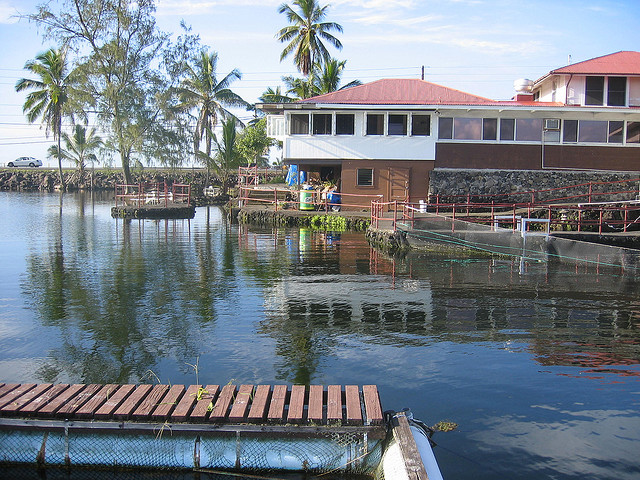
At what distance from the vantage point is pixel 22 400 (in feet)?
21.6

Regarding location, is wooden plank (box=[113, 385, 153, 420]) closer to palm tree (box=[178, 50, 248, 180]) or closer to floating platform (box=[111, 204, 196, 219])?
floating platform (box=[111, 204, 196, 219])

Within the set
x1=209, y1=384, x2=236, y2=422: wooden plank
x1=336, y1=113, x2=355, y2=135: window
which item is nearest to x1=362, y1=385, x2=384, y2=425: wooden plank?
x1=209, y1=384, x2=236, y2=422: wooden plank

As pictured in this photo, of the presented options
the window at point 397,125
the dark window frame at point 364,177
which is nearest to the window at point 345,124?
the window at point 397,125

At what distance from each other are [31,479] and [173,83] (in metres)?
45.0

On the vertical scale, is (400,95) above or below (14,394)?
above

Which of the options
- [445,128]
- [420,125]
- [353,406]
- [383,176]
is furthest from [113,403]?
[445,128]

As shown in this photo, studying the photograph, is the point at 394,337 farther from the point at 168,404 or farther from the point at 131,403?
the point at 131,403

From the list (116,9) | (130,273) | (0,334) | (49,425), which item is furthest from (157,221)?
(49,425)

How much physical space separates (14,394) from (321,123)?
25727 mm

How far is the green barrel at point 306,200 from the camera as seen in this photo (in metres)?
31.3

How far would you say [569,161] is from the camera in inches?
1209

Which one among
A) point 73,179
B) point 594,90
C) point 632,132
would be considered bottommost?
point 73,179

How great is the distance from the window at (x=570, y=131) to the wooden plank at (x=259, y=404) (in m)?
28.0

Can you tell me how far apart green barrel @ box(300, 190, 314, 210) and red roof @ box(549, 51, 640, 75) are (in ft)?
45.8
